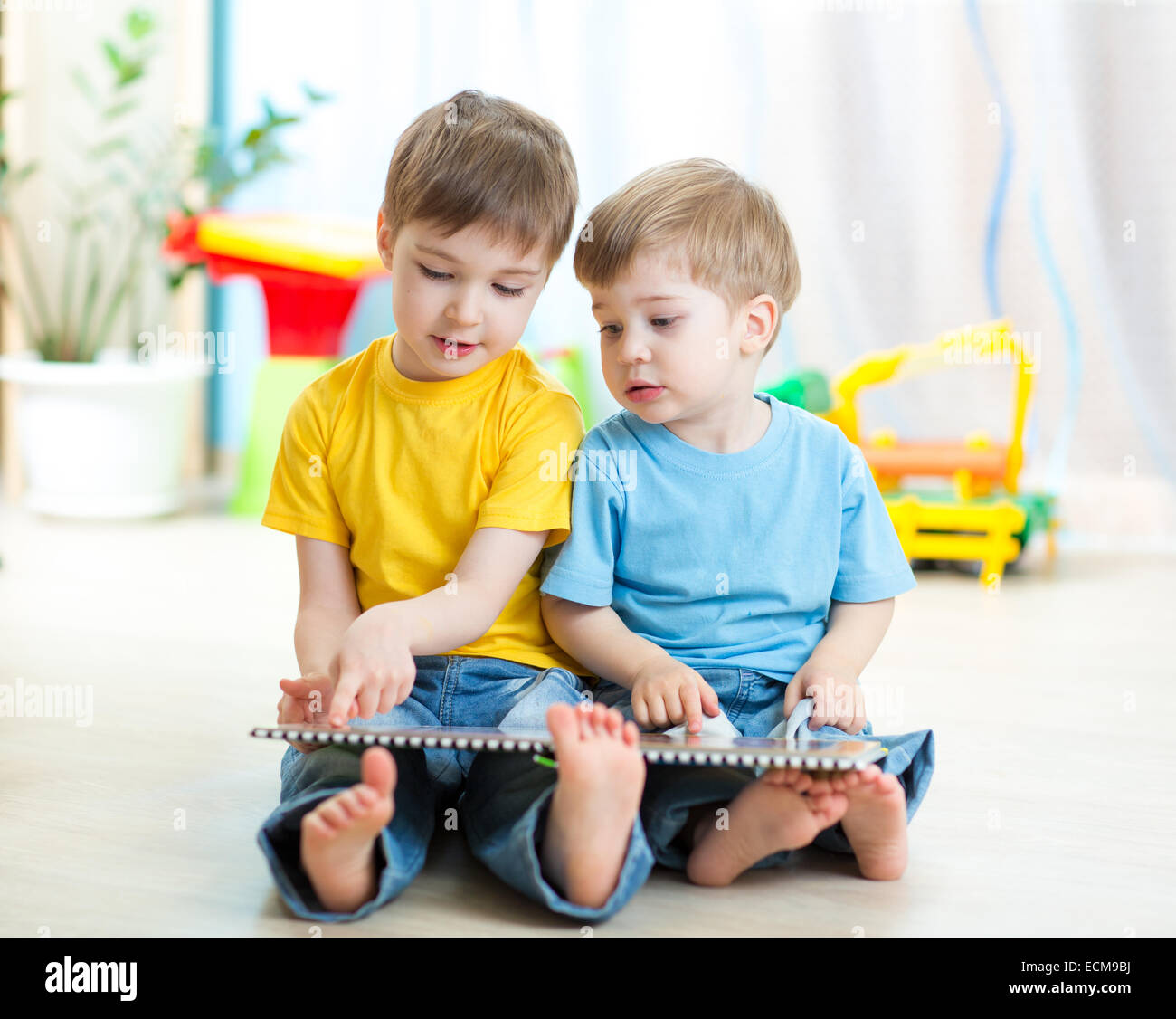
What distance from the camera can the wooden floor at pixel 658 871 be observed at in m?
0.82

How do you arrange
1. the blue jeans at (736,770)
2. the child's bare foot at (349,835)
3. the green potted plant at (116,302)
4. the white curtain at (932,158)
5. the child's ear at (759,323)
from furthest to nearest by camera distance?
the green potted plant at (116,302), the white curtain at (932,158), the child's ear at (759,323), the blue jeans at (736,770), the child's bare foot at (349,835)

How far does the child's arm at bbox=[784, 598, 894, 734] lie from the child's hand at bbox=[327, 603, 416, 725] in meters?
0.28

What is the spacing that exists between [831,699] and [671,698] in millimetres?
115

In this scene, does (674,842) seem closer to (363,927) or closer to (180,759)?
(363,927)

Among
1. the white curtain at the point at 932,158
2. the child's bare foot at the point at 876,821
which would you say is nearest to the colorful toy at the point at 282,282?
the white curtain at the point at 932,158

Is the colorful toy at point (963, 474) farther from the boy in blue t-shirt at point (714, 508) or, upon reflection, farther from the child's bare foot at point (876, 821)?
the child's bare foot at point (876, 821)

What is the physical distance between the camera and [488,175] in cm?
90

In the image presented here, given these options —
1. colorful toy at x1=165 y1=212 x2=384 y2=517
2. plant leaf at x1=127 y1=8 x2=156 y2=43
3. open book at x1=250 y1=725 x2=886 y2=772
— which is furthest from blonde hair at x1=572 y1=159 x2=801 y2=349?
plant leaf at x1=127 y1=8 x2=156 y2=43

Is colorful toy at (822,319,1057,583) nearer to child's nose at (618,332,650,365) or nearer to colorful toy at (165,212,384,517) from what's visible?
colorful toy at (165,212,384,517)

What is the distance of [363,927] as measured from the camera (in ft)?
2.58

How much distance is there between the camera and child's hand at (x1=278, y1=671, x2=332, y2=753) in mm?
870

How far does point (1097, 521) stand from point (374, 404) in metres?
1.64

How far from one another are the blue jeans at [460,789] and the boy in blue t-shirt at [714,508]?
0.20 feet
